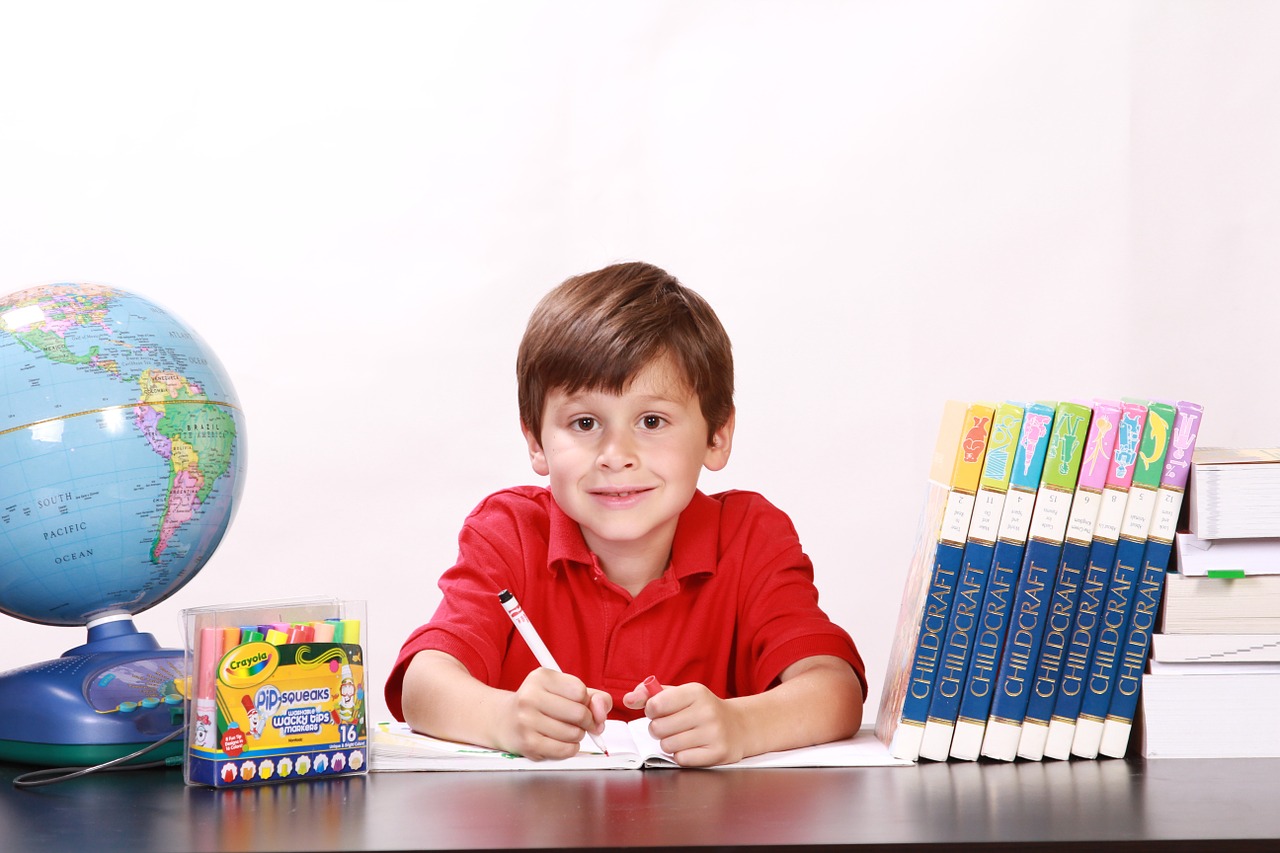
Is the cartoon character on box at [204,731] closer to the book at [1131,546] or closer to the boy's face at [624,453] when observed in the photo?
the boy's face at [624,453]

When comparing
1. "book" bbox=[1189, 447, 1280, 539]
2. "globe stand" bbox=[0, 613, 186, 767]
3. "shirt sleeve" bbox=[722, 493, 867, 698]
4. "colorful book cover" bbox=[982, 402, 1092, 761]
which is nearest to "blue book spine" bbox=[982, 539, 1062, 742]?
"colorful book cover" bbox=[982, 402, 1092, 761]

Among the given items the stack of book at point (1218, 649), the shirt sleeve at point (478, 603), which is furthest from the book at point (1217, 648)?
the shirt sleeve at point (478, 603)

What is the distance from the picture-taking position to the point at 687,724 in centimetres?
102

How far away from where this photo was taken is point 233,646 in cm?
97

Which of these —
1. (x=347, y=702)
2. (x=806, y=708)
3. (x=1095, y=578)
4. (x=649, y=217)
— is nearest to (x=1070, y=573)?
(x=1095, y=578)

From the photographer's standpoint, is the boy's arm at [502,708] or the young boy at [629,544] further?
the young boy at [629,544]

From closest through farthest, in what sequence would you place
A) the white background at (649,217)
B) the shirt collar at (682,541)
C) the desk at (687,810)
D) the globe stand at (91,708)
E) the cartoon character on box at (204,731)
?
the desk at (687,810) < the cartoon character on box at (204,731) < the globe stand at (91,708) < the shirt collar at (682,541) < the white background at (649,217)

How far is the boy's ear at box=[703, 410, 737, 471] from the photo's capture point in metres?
1.43

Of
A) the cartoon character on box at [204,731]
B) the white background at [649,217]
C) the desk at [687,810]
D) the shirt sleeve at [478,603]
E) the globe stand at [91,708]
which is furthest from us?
the white background at [649,217]

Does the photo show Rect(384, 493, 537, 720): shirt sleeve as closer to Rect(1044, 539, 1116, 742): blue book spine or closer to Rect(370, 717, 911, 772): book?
Rect(370, 717, 911, 772): book

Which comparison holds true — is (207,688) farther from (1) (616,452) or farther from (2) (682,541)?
(2) (682,541)

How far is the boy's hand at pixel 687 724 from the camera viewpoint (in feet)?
3.32

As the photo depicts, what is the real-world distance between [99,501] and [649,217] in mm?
1455

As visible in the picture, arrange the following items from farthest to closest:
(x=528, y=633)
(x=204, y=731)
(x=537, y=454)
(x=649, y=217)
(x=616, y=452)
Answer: (x=649, y=217), (x=537, y=454), (x=616, y=452), (x=528, y=633), (x=204, y=731)
